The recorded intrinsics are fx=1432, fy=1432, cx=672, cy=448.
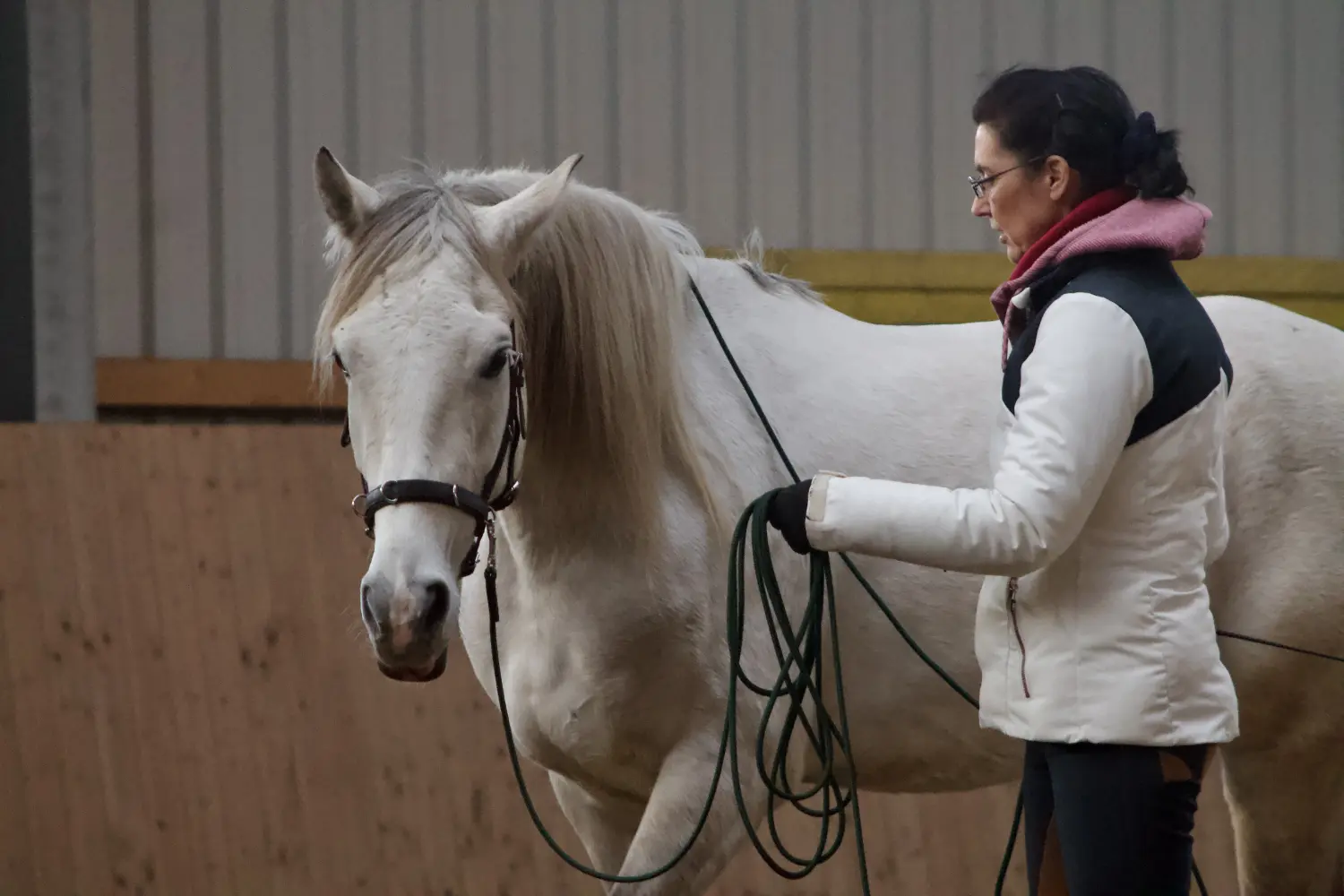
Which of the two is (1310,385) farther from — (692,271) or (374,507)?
(374,507)

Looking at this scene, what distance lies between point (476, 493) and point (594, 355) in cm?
34

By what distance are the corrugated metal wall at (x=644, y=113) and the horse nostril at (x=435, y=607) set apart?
328 centimetres

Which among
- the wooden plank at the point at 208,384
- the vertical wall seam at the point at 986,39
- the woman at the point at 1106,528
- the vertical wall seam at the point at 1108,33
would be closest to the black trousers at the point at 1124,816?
the woman at the point at 1106,528

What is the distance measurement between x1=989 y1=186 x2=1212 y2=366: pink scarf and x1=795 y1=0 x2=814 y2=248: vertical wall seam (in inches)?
137

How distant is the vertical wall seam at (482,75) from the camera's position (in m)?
4.75

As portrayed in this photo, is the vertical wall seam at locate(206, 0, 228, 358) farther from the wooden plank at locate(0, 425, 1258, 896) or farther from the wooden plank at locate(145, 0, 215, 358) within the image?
the wooden plank at locate(0, 425, 1258, 896)

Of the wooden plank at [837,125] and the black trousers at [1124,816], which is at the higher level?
the wooden plank at [837,125]

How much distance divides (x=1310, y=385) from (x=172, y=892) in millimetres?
2736

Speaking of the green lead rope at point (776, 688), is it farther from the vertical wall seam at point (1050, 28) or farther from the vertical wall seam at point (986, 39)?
the vertical wall seam at point (1050, 28)

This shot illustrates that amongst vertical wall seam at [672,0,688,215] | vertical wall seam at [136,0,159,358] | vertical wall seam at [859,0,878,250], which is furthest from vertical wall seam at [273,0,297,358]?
vertical wall seam at [859,0,878,250]

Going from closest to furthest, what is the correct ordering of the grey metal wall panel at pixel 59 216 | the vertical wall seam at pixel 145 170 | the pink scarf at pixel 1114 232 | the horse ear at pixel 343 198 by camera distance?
the pink scarf at pixel 1114 232, the horse ear at pixel 343 198, the grey metal wall panel at pixel 59 216, the vertical wall seam at pixel 145 170

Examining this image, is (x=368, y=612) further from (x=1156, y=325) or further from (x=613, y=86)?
(x=613, y=86)

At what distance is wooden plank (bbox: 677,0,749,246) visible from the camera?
4902 millimetres

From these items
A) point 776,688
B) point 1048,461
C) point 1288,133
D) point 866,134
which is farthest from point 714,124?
point 1048,461
